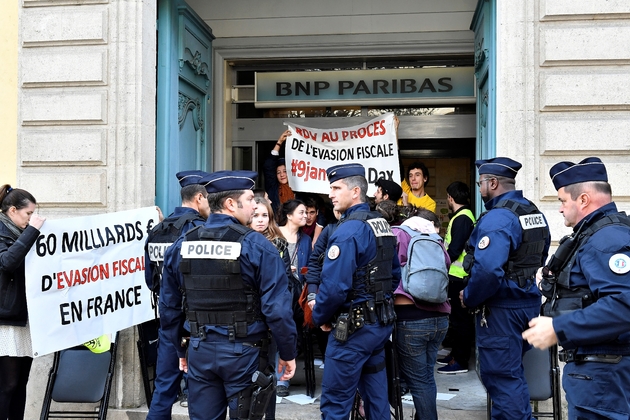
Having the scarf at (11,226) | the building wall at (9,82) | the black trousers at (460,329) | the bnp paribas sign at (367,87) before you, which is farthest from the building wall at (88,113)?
the black trousers at (460,329)

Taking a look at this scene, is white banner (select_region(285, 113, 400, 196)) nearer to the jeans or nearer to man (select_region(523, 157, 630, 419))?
the jeans


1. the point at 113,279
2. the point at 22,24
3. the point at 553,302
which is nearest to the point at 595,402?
the point at 553,302

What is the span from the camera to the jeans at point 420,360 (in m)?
5.27

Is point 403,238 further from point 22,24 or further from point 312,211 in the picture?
point 22,24

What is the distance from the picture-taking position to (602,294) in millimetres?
3258

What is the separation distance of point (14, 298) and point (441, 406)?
3.65m

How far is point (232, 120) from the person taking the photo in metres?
9.45

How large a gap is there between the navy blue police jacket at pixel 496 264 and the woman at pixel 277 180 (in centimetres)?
375

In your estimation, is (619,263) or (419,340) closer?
(619,263)

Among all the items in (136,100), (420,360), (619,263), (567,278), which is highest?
(136,100)

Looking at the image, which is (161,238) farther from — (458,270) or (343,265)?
(458,270)

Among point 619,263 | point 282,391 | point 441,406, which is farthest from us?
point 282,391

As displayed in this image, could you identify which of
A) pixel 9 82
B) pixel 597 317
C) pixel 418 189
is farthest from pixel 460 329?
pixel 9 82

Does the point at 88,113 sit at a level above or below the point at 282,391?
above
